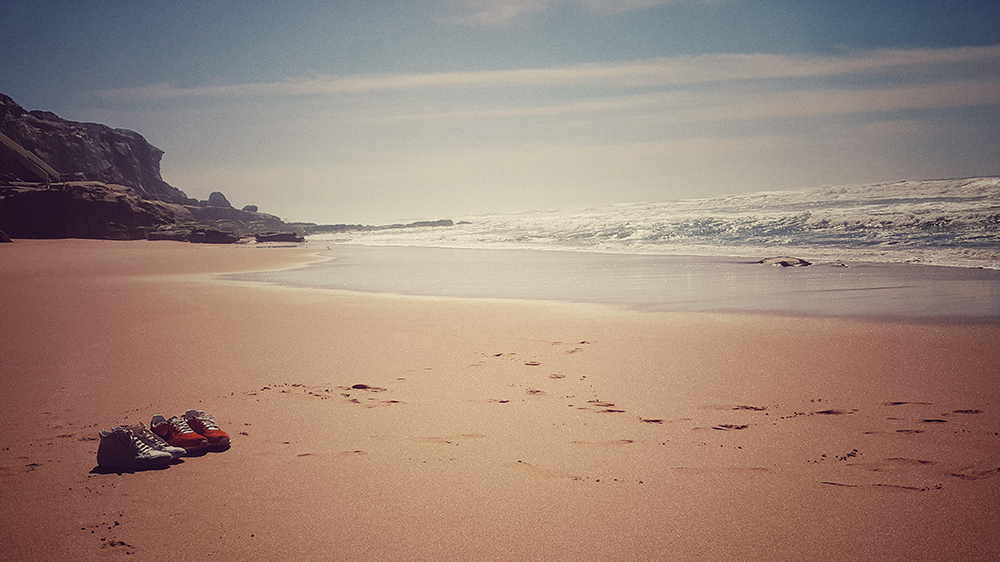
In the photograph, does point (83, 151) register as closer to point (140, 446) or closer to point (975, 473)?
point (140, 446)

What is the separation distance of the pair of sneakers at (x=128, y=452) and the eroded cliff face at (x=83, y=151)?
39227 millimetres

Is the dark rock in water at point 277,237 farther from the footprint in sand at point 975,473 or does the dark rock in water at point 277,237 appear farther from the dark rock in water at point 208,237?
the footprint in sand at point 975,473

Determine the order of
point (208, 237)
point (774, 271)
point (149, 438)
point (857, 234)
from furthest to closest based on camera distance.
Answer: point (208, 237), point (857, 234), point (774, 271), point (149, 438)

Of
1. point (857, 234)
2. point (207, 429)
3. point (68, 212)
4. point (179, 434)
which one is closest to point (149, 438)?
point (179, 434)

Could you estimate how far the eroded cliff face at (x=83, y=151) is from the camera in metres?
41.1

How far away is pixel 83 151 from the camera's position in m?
52.0

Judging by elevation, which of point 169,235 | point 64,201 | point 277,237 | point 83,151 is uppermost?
point 83,151

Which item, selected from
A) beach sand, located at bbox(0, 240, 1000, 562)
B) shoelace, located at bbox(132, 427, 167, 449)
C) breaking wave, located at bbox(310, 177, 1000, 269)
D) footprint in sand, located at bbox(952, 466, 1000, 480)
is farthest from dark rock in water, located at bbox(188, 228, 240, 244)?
footprint in sand, located at bbox(952, 466, 1000, 480)

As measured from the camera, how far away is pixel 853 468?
257 centimetres

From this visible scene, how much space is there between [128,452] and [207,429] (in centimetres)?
37

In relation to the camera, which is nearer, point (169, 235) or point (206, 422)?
point (206, 422)

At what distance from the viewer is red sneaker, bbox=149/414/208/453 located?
111 inches

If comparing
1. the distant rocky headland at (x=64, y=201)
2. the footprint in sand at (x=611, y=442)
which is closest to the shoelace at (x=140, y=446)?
the footprint in sand at (x=611, y=442)

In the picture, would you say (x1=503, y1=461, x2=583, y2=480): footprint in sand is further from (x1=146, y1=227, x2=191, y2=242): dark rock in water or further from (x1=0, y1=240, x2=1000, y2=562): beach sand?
(x1=146, y1=227, x2=191, y2=242): dark rock in water
